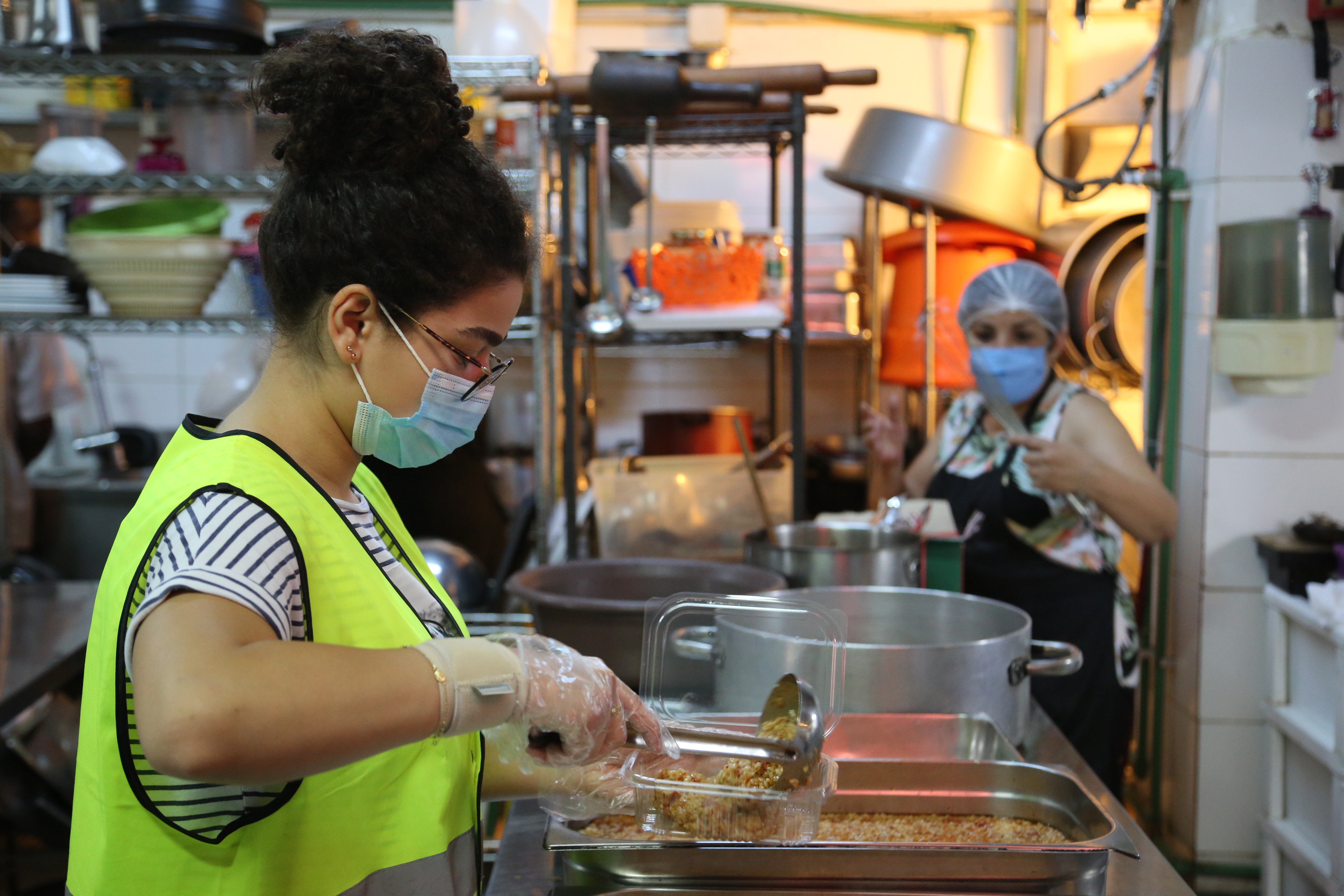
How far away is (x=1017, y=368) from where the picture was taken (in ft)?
8.07

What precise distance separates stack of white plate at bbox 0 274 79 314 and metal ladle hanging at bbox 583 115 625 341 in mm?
1441

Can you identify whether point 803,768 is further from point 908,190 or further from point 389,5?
point 389,5

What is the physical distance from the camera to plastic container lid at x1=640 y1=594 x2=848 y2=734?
4.08 ft

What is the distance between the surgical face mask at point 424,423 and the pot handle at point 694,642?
1.49 feet

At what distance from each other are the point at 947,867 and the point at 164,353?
455cm

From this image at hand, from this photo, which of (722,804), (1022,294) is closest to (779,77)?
(1022,294)

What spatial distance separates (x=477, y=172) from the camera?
3.10 ft

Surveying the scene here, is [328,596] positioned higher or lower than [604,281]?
lower

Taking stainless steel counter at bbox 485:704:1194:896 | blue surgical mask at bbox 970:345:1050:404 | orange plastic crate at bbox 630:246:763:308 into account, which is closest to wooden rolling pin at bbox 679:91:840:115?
orange plastic crate at bbox 630:246:763:308

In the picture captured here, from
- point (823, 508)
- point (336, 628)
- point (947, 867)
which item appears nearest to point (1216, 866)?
point (823, 508)

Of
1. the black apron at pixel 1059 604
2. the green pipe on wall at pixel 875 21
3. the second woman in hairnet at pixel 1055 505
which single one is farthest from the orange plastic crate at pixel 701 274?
the green pipe on wall at pixel 875 21

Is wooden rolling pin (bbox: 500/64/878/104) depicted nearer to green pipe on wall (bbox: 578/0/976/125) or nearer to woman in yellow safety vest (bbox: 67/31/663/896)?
woman in yellow safety vest (bbox: 67/31/663/896)

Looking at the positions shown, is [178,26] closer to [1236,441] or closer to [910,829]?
[910,829]

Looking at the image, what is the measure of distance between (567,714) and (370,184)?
47 cm
